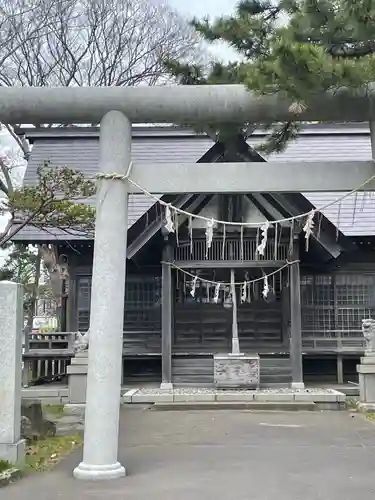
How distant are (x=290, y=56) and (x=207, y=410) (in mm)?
9619

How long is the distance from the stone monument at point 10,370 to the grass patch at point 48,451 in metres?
0.37

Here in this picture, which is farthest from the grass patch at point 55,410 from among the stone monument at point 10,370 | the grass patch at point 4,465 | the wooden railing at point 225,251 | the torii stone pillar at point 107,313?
the torii stone pillar at point 107,313

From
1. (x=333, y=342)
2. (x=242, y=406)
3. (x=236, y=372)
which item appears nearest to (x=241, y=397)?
(x=242, y=406)

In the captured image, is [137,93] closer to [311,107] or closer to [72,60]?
[311,107]

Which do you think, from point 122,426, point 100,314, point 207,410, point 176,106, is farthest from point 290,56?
point 207,410

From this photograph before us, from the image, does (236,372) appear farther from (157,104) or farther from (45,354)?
(157,104)

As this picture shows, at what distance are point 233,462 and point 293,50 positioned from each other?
5278 mm

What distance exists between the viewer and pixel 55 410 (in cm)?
1450

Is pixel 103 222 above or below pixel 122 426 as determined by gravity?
above

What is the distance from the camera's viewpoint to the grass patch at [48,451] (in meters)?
8.01

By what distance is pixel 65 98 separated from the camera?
7539mm

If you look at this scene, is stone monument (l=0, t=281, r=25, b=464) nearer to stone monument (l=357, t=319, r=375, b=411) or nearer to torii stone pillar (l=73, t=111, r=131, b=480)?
torii stone pillar (l=73, t=111, r=131, b=480)

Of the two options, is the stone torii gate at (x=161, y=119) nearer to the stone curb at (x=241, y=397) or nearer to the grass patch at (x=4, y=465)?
the grass patch at (x=4, y=465)

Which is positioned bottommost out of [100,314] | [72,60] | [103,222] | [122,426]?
[122,426]
